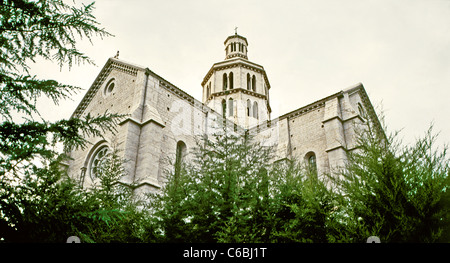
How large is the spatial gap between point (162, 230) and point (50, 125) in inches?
136

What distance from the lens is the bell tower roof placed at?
3004cm

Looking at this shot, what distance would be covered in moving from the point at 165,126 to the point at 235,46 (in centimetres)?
1669

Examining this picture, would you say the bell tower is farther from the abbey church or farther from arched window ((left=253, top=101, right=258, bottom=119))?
the abbey church

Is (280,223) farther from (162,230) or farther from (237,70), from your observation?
(237,70)

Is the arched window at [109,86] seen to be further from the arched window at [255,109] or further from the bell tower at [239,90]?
the arched window at [255,109]

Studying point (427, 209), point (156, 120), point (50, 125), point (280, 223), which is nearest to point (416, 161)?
point (427, 209)

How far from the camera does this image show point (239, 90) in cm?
2578

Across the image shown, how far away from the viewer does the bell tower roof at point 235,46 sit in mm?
30042

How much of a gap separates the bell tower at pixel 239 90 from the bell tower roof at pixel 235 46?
6.33 ft

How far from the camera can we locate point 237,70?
2681 centimetres

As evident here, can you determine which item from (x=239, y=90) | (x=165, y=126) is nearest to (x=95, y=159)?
(x=165, y=126)

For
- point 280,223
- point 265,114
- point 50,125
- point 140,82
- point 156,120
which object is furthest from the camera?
point 265,114

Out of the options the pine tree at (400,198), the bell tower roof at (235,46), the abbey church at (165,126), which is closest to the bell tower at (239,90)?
the bell tower roof at (235,46)

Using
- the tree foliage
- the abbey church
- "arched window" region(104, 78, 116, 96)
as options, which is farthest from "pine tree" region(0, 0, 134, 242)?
"arched window" region(104, 78, 116, 96)
